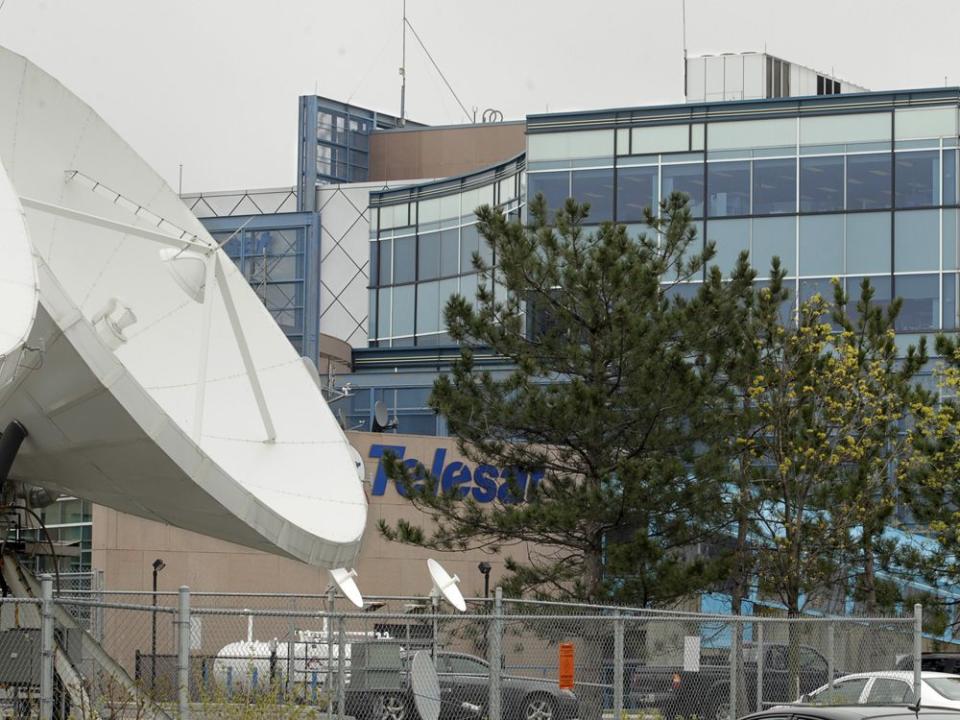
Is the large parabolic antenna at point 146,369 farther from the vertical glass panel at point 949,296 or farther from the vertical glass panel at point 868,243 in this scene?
the vertical glass panel at point 949,296

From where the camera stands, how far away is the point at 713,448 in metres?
29.5

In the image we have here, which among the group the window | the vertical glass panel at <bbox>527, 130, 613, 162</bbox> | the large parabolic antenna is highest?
the vertical glass panel at <bbox>527, 130, 613, 162</bbox>

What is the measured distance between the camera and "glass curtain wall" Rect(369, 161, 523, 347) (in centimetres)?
6091

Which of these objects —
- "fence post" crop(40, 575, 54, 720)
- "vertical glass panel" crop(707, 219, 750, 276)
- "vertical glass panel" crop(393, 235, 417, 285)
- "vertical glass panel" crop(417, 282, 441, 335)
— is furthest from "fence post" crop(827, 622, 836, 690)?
"vertical glass panel" crop(393, 235, 417, 285)

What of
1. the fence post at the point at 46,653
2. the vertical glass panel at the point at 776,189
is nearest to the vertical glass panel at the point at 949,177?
the vertical glass panel at the point at 776,189

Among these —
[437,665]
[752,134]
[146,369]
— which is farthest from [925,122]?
[146,369]

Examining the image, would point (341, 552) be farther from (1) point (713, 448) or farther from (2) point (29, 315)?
(1) point (713, 448)

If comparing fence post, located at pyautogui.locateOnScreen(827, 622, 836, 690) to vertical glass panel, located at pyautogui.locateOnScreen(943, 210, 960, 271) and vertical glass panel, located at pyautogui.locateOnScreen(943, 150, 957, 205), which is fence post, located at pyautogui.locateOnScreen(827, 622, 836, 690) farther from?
vertical glass panel, located at pyautogui.locateOnScreen(943, 150, 957, 205)

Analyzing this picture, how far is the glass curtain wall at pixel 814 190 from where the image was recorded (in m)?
50.0

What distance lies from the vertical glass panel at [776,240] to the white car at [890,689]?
29.3 meters

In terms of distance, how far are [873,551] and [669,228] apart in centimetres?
679

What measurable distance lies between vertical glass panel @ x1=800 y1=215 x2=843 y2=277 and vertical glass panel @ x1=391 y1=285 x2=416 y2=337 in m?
17.4

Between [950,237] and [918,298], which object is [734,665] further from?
[950,237]

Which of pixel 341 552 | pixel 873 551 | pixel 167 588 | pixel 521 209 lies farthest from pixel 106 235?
pixel 521 209
